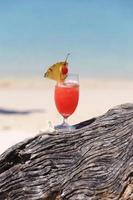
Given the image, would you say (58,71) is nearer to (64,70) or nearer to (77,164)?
(64,70)

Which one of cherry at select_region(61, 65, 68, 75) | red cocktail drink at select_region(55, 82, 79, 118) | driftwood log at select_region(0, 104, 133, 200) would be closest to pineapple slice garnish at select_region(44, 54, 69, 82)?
cherry at select_region(61, 65, 68, 75)

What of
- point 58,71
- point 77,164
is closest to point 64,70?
point 58,71

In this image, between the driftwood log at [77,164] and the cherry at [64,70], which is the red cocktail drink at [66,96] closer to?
the cherry at [64,70]

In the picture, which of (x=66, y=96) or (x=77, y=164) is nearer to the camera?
(x=77, y=164)

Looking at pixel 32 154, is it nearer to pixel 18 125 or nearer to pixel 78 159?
pixel 78 159

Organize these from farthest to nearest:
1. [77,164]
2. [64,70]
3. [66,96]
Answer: [66,96] → [64,70] → [77,164]

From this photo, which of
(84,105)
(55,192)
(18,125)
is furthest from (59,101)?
(84,105)
